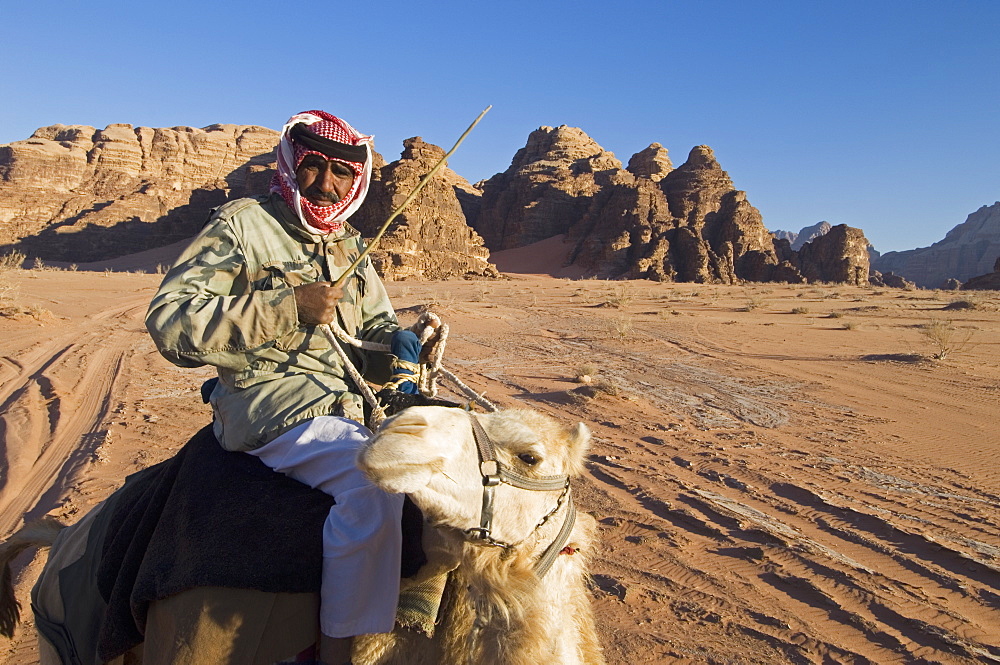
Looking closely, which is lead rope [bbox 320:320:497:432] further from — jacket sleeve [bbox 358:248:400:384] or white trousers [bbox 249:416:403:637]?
white trousers [bbox 249:416:403:637]

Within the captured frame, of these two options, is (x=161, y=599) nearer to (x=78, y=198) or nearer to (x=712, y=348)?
(x=712, y=348)

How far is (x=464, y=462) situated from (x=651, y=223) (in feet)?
172

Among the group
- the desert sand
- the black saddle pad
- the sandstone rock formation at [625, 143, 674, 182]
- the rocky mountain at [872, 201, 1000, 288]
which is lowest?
the desert sand

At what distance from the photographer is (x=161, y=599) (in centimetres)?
149

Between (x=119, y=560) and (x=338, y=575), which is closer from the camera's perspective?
(x=338, y=575)

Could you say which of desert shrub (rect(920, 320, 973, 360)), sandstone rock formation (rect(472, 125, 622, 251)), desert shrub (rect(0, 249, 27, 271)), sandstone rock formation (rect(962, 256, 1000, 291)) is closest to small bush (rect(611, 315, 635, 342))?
desert shrub (rect(920, 320, 973, 360))

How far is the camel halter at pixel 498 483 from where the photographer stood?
1.25 meters

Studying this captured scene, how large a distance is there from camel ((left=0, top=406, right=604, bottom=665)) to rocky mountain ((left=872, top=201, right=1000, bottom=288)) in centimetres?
11920

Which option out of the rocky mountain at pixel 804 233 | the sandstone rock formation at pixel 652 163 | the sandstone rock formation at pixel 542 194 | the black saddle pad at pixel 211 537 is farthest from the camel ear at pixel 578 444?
the rocky mountain at pixel 804 233

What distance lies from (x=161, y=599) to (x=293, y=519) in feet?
1.32

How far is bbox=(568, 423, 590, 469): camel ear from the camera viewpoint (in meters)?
1.47

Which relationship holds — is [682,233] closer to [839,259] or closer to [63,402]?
[839,259]

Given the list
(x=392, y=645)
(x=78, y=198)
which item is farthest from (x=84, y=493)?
(x=78, y=198)

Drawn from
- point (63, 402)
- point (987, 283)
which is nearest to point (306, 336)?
point (63, 402)
